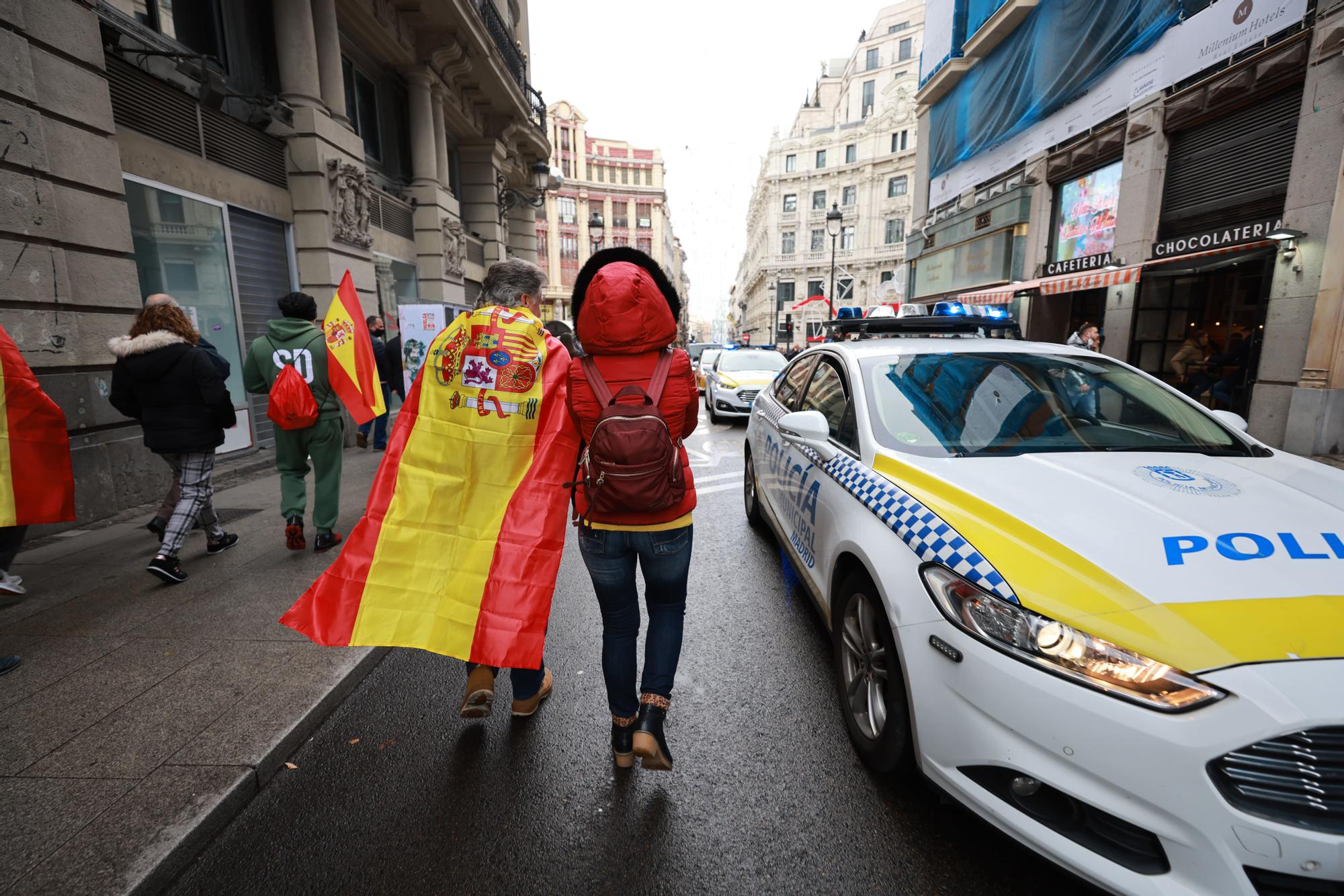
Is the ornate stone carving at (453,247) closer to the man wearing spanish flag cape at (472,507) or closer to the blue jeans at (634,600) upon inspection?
the man wearing spanish flag cape at (472,507)

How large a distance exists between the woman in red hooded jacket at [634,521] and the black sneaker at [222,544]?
4008 millimetres

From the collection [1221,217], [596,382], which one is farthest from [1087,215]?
[596,382]

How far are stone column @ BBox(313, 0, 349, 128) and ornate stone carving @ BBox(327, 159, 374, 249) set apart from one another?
90cm

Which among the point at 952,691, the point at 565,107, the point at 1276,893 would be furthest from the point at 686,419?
the point at 565,107

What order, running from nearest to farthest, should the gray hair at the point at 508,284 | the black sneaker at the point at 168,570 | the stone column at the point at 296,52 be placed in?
1. the gray hair at the point at 508,284
2. the black sneaker at the point at 168,570
3. the stone column at the point at 296,52

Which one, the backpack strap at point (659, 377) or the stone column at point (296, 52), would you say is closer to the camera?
the backpack strap at point (659, 377)

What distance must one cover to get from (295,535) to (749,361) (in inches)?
412

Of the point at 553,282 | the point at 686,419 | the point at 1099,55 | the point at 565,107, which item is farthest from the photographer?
the point at 565,107

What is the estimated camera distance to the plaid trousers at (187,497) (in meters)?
4.23

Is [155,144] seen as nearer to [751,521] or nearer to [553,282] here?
[751,521]

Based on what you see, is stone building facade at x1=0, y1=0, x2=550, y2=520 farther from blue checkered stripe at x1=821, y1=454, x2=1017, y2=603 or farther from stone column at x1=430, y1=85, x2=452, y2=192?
blue checkered stripe at x1=821, y1=454, x2=1017, y2=603

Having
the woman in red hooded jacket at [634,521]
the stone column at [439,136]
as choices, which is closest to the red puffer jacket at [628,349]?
the woman in red hooded jacket at [634,521]

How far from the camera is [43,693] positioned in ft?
9.37

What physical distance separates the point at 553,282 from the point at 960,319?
67.6 meters
